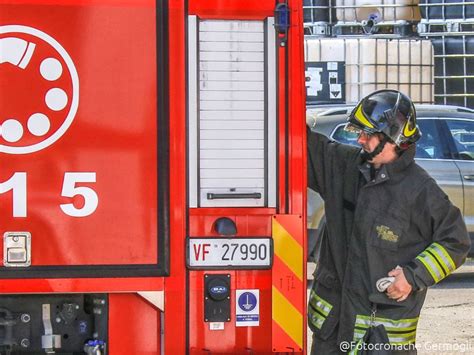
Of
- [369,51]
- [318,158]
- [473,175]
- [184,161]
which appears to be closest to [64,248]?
[184,161]

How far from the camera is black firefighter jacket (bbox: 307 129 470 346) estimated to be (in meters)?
4.72

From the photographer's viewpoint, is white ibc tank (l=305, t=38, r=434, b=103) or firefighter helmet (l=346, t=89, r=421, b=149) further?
white ibc tank (l=305, t=38, r=434, b=103)

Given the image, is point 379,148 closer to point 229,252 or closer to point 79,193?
point 229,252

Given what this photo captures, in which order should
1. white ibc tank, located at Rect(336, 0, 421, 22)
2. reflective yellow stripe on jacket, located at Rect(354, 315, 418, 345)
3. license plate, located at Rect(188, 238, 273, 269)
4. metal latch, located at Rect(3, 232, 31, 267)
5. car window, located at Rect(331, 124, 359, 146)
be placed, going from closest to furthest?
metal latch, located at Rect(3, 232, 31, 267) → license plate, located at Rect(188, 238, 273, 269) → reflective yellow stripe on jacket, located at Rect(354, 315, 418, 345) → car window, located at Rect(331, 124, 359, 146) → white ibc tank, located at Rect(336, 0, 421, 22)

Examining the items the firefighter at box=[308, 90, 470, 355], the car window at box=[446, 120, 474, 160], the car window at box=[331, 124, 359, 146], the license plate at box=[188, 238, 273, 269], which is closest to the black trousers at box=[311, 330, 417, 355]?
the firefighter at box=[308, 90, 470, 355]

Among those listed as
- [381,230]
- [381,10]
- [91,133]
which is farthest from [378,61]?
[91,133]

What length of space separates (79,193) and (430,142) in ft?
24.1

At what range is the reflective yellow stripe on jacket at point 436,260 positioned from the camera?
466 cm

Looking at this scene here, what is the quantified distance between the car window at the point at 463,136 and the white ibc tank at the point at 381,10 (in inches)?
174

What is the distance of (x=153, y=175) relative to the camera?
4020 millimetres

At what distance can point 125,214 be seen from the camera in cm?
399

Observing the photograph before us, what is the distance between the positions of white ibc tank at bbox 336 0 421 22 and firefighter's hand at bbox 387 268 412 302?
10.8 metres

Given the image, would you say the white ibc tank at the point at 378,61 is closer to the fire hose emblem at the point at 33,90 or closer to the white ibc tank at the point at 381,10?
the white ibc tank at the point at 381,10

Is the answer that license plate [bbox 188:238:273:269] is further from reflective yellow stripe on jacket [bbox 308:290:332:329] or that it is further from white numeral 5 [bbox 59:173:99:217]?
reflective yellow stripe on jacket [bbox 308:290:332:329]
